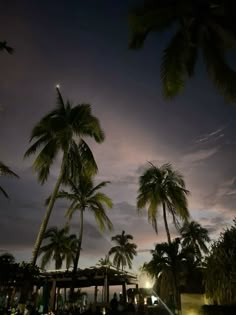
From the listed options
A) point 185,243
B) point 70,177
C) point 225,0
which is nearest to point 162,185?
point 70,177

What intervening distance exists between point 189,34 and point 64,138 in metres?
9.40

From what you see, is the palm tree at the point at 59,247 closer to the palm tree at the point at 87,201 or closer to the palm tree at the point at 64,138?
the palm tree at the point at 87,201

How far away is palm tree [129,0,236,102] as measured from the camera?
31.5 feet

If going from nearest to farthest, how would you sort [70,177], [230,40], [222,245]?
[230,40] < [222,245] < [70,177]

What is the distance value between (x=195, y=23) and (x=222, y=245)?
1215 cm

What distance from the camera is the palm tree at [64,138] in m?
16.8

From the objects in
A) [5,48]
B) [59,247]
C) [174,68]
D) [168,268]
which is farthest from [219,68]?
[59,247]

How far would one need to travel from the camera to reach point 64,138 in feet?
55.7

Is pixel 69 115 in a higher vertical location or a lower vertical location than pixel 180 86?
higher

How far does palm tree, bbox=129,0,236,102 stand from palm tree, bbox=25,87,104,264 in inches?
305

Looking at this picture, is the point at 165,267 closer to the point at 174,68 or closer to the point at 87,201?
the point at 87,201

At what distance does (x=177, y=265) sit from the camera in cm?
2656

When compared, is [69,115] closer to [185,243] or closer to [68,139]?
[68,139]

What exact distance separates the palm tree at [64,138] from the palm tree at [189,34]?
775cm
